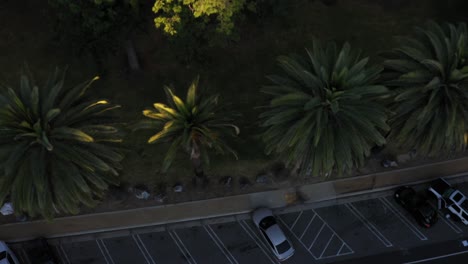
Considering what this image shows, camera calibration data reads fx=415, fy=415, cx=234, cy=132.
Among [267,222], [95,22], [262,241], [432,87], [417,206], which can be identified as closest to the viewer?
[432,87]

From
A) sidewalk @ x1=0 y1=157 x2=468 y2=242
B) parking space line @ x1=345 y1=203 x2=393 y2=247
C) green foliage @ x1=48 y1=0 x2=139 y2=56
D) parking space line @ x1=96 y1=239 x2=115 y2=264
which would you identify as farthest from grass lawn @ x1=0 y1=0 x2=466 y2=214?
parking space line @ x1=345 y1=203 x2=393 y2=247

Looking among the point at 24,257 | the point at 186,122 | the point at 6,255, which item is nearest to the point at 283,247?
the point at 186,122

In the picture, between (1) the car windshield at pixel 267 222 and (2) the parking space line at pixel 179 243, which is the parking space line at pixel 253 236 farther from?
(2) the parking space line at pixel 179 243

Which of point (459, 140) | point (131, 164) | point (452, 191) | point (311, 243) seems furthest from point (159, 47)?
point (452, 191)

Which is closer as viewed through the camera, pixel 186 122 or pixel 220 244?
pixel 186 122

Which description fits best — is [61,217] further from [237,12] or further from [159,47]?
[237,12]

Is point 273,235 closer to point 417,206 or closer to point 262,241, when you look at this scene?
point 262,241
